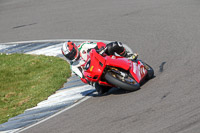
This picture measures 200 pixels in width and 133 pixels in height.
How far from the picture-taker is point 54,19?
18359 millimetres

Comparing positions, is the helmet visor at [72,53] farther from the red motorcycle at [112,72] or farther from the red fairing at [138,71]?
the red fairing at [138,71]

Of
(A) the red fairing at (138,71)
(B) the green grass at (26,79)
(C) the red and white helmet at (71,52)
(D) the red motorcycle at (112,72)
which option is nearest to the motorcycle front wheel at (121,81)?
(D) the red motorcycle at (112,72)

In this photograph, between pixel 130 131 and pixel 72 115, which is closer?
pixel 130 131

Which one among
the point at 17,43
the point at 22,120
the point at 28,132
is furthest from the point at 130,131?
the point at 17,43

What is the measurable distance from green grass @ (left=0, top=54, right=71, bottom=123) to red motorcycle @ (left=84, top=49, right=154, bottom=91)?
2.24 m

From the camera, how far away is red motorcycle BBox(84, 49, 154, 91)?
8.66 meters

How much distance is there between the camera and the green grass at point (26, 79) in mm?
10617

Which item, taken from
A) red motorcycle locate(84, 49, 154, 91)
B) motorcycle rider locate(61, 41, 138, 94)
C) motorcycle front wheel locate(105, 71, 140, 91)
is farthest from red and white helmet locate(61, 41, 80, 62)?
motorcycle front wheel locate(105, 71, 140, 91)

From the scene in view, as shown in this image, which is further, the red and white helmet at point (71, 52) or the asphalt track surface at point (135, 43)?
the red and white helmet at point (71, 52)

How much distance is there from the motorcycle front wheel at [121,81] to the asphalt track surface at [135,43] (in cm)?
17

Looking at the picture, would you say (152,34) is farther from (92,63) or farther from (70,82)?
(92,63)

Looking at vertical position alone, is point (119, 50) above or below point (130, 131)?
above

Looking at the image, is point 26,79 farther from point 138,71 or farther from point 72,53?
point 138,71

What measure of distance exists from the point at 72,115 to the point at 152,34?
612 cm
